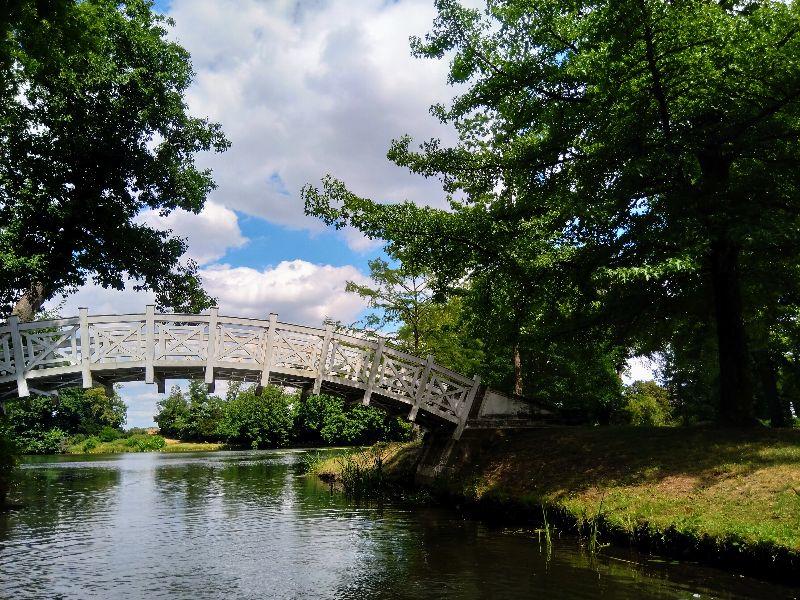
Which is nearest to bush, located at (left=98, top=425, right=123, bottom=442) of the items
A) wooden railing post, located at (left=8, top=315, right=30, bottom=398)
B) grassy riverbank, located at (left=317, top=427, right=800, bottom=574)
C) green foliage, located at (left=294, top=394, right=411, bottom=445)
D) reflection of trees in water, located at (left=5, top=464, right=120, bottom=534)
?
green foliage, located at (left=294, top=394, right=411, bottom=445)

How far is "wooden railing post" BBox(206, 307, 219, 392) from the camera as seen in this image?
17703mm

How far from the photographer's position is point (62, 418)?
82750 mm

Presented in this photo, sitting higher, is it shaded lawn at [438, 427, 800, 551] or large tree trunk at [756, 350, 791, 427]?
large tree trunk at [756, 350, 791, 427]

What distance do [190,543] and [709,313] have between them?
17039 mm

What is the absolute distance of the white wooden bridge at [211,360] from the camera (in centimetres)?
1727

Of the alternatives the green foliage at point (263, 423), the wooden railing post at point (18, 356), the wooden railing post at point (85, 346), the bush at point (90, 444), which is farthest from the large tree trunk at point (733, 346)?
the bush at point (90, 444)

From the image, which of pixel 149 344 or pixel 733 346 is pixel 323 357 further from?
pixel 733 346

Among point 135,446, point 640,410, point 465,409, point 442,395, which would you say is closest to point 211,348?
point 442,395

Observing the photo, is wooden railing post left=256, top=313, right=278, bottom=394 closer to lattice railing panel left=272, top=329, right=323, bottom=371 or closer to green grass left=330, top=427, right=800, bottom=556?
lattice railing panel left=272, top=329, right=323, bottom=371

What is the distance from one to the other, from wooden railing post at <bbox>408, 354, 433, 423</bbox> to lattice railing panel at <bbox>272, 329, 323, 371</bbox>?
367 centimetres

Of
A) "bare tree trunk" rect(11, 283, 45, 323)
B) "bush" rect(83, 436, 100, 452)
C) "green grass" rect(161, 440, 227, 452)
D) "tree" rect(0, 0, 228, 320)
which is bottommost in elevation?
"green grass" rect(161, 440, 227, 452)

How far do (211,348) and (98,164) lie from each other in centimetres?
1087

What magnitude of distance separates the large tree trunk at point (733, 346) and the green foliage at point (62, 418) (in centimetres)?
5746

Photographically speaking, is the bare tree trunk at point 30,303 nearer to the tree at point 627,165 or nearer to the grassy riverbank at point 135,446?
the tree at point 627,165
